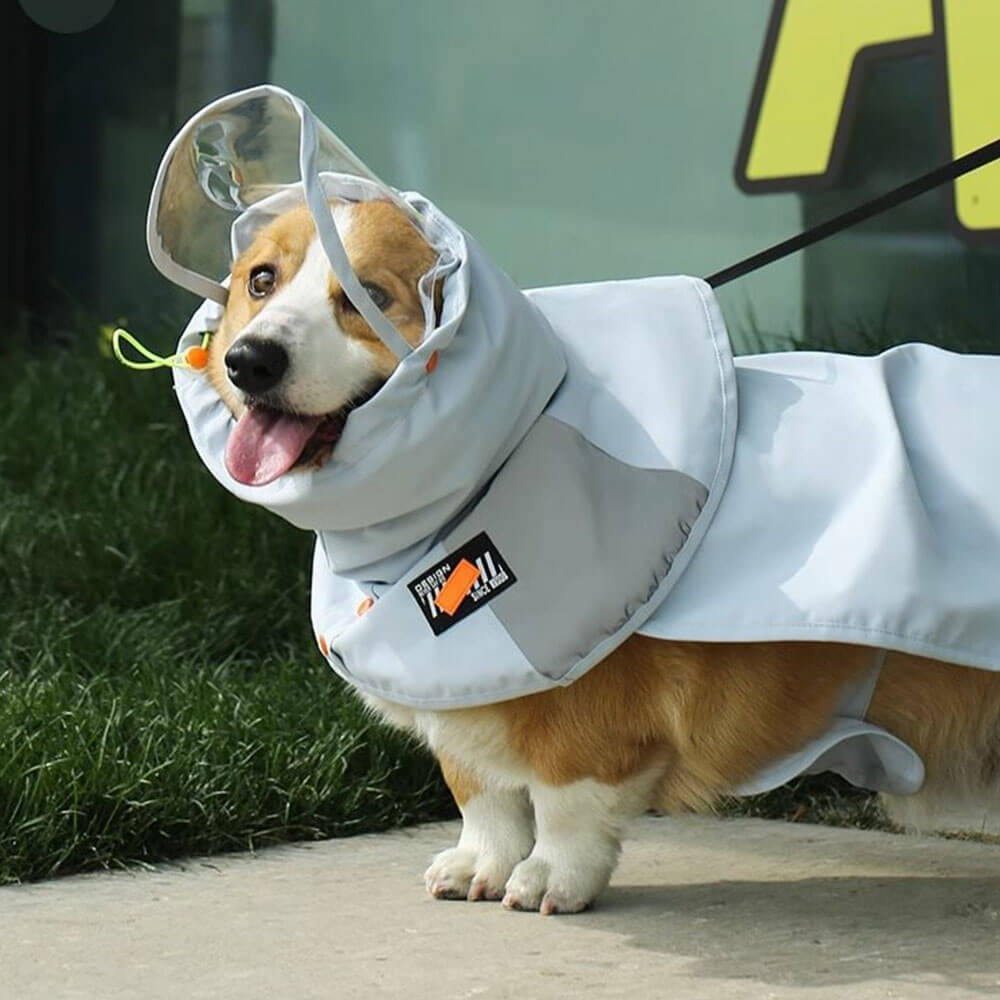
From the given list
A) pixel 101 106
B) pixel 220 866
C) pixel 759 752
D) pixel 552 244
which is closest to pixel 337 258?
pixel 759 752

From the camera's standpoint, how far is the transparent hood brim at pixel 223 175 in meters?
2.79

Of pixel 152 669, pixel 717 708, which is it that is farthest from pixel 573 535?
pixel 152 669

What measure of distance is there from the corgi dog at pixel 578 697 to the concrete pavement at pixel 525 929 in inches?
6.7

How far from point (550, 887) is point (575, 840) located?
0.25 ft

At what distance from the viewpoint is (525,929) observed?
2.75 meters

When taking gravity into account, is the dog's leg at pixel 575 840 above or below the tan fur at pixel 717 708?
below

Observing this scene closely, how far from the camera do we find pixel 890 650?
2.77 metres

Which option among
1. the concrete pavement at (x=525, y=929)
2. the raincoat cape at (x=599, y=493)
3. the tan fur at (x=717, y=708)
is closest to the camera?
the concrete pavement at (x=525, y=929)

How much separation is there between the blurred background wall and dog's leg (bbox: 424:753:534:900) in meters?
1.99

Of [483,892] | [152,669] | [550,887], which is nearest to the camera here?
[550,887]

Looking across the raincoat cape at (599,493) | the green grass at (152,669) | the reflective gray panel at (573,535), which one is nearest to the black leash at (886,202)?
the raincoat cape at (599,493)

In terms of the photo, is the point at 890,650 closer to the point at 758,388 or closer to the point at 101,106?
the point at 758,388

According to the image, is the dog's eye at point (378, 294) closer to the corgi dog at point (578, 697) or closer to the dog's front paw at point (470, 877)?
the corgi dog at point (578, 697)

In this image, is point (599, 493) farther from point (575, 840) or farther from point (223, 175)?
point (223, 175)
